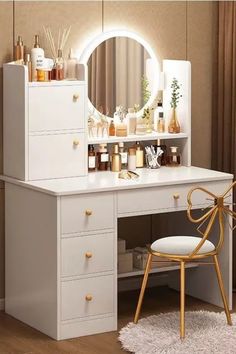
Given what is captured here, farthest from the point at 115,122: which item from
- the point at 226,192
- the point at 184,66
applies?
the point at 226,192

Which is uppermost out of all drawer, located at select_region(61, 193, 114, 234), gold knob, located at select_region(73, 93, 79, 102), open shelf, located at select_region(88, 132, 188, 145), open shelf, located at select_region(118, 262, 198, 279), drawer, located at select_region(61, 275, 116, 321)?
gold knob, located at select_region(73, 93, 79, 102)

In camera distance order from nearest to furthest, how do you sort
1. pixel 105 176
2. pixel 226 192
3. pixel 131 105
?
pixel 226 192 < pixel 105 176 < pixel 131 105

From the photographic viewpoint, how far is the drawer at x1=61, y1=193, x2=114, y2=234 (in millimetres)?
4465

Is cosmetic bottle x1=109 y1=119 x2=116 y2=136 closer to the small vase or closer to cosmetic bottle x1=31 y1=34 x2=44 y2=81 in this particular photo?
the small vase

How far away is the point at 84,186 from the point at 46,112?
448mm

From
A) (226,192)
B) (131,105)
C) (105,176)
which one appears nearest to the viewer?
(226,192)

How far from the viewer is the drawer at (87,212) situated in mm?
4465

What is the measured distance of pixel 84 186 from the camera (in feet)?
15.0

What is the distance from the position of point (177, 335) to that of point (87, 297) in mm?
477

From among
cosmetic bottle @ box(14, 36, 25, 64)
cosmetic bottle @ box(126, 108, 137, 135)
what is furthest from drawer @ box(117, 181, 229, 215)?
cosmetic bottle @ box(14, 36, 25, 64)

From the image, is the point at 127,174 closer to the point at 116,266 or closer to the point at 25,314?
the point at 116,266

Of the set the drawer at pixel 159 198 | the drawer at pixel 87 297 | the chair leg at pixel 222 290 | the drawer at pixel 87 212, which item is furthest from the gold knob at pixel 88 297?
the chair leg at pixel 222 290

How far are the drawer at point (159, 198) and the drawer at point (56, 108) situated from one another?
492mm

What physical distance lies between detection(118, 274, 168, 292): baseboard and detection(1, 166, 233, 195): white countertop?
0.68m
